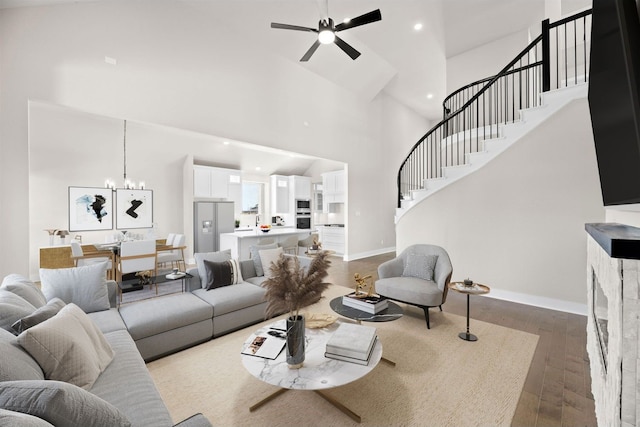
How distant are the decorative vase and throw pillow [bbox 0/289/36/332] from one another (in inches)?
63.1

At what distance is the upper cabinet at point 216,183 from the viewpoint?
716 centimetres

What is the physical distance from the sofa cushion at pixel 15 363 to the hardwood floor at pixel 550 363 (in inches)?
107

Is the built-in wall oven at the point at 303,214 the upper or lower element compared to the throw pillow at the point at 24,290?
upper

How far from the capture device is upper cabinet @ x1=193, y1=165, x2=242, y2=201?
23.5ft

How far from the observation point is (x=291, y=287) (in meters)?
1.77

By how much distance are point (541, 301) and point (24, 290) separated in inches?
219

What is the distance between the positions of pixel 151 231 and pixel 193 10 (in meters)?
4.55

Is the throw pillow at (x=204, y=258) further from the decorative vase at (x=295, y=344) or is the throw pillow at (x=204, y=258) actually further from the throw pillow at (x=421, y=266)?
the throw pillow at (x=421, y=266)

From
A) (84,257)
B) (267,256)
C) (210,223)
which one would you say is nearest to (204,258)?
(267,256)

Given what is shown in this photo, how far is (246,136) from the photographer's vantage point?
5152mm

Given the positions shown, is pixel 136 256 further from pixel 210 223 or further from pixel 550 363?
pixel 550 363

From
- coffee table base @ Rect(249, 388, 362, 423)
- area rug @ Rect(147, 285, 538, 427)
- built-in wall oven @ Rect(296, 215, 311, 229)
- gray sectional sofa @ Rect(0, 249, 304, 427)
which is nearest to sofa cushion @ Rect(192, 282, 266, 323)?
gray sectional sofa @ Rect(0, 249, 304, 427)

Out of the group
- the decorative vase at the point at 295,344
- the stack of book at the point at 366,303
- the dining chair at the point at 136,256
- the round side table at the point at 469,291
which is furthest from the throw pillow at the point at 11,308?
the round side table at the point at 469,291

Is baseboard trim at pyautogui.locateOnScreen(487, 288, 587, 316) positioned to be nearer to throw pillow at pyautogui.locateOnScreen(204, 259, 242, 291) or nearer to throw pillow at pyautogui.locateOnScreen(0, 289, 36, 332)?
throw pillow at pyautogui.locateOnScreen(204, 259, 242, 291)
